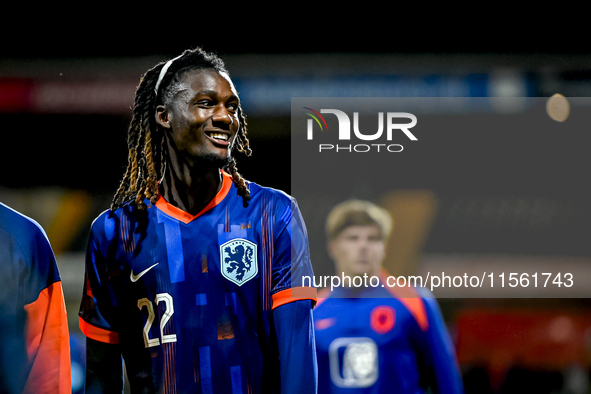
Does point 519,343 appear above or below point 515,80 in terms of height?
below

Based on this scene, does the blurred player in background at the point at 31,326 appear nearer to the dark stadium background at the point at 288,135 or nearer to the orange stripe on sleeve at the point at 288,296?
the dark stadium background at the point at 288,135

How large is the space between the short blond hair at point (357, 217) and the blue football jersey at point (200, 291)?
0.92 ft

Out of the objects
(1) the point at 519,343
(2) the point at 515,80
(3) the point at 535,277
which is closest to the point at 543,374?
(1) the point at 519,343

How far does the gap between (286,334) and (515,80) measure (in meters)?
1.55

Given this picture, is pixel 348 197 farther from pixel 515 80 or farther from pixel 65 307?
pixel 65 307

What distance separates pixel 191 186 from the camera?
202cm

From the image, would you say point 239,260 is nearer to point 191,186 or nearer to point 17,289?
point 191,186

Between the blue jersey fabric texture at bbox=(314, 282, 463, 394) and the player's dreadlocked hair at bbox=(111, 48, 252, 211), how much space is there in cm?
72

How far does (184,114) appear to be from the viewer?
198 centimetres

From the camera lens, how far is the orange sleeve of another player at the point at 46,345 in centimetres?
212

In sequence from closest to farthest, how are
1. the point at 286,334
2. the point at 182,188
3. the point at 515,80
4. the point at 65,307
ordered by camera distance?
the point at 286,334, the point at 182,188, the point at 65,307, the point at 515,80

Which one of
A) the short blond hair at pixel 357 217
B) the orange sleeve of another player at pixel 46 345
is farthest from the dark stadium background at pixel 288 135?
the orange sleeve of another player at pixel 46 345

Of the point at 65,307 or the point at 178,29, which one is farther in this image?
the point at 178,29

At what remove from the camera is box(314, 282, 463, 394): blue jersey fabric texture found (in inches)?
89.8
